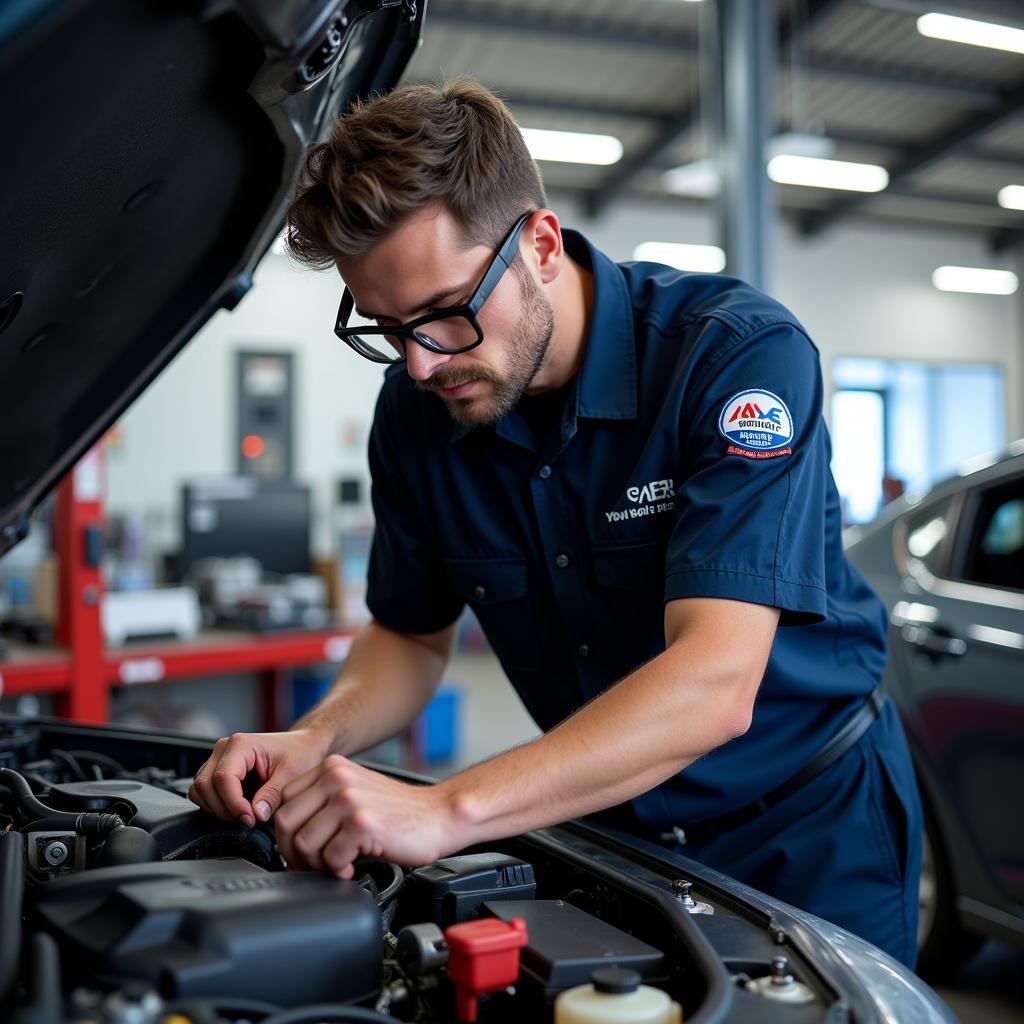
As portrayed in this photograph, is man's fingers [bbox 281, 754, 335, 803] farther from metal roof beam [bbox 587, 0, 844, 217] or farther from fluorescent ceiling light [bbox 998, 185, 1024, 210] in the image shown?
fluorescent ceiling light [bbox 998, 185, 1024, 210]

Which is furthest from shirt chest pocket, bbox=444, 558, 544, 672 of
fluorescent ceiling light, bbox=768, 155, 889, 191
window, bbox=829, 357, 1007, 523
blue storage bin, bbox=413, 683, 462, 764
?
window, bbox=829, 357, 1007, 523

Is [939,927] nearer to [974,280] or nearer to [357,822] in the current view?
[357,822]

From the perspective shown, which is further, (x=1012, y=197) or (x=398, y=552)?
(x=1012, y=197)

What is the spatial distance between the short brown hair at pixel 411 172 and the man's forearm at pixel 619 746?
18.7 inches

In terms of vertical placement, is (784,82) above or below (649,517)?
above

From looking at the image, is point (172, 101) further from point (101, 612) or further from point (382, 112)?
point (101, 612)

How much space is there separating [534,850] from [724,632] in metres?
0.30

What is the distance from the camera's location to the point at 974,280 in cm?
1218

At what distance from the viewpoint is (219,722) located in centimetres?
434

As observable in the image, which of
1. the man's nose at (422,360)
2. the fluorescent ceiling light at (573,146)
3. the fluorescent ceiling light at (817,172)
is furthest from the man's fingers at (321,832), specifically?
the fluorescent ceiling light at (817,172)

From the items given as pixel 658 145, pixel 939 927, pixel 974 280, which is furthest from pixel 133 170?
pixel 974 280

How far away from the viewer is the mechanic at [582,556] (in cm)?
100

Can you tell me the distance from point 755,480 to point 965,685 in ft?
4.65

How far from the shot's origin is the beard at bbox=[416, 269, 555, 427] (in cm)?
119
